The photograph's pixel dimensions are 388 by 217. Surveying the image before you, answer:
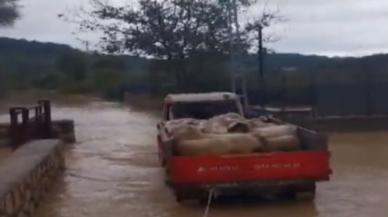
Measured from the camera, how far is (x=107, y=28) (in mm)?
40062

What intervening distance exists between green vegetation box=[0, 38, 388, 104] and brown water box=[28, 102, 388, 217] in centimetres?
552

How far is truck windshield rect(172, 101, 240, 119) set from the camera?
20172 millimetres

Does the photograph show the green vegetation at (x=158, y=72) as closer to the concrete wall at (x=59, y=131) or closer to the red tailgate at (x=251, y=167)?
the concrete wall at (x=59, y=131)

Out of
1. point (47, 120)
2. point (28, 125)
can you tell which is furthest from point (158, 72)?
point (28, 125)

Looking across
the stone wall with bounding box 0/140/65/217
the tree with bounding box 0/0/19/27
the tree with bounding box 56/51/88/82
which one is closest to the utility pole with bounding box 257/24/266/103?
the stone wall with bounding box 0/140/65/217

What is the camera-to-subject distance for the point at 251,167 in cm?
1505

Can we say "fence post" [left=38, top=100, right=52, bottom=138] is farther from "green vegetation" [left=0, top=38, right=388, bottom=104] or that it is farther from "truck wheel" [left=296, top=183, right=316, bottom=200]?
"truck wheel" [left=296, top=183, right=316, bottom=200]

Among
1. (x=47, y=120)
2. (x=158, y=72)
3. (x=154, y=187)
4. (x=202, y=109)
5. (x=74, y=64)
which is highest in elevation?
(x=74, y=64)

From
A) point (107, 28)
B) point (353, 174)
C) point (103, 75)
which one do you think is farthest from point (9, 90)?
point (353, 174)

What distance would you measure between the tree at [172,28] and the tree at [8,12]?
16.0 meters

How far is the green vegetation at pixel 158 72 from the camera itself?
3384 centimetres

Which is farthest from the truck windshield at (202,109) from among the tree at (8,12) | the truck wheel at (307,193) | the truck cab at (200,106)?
the tree at (8,12)

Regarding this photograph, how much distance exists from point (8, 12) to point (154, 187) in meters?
39.5

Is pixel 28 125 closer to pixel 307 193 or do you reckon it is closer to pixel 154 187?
pixel 154 187
